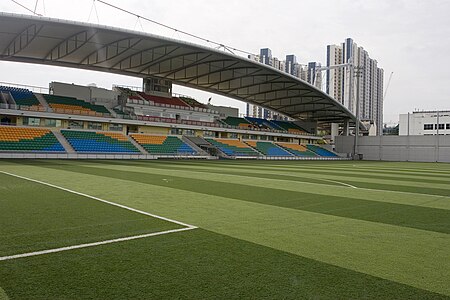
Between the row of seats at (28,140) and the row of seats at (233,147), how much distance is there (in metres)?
24.4

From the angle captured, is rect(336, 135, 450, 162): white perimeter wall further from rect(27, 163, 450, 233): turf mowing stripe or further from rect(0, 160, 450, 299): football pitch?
rect(0, 160, 450, 299): football pitch

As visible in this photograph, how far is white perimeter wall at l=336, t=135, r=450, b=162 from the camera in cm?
6619

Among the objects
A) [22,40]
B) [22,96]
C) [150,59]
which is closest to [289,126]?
[150,59]

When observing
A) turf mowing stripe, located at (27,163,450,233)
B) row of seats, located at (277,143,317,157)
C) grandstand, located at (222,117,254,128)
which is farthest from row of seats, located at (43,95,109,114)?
turf mowing stripe, located at (27,163,450,233)

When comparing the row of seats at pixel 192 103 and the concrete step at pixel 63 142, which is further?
the row of seats at pixel 192 103

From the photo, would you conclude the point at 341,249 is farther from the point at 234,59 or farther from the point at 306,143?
the point at 306,143

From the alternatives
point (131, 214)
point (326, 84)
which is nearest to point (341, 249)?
point (131, 214)

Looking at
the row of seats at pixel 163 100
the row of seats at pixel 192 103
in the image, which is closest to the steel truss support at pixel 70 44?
the row of seats at pixel 163 100

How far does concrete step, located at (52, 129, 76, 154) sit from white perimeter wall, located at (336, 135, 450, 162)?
57817 millimetres

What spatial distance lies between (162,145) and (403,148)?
47.1 m

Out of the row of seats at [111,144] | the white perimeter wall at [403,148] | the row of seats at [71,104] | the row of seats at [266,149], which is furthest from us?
the white perimeter wall at [403,148]

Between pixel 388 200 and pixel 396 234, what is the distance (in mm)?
5557

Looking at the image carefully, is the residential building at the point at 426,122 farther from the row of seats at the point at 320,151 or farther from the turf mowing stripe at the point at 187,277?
the turf mowing stripe at the point at 187,277

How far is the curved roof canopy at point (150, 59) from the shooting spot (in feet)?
133
